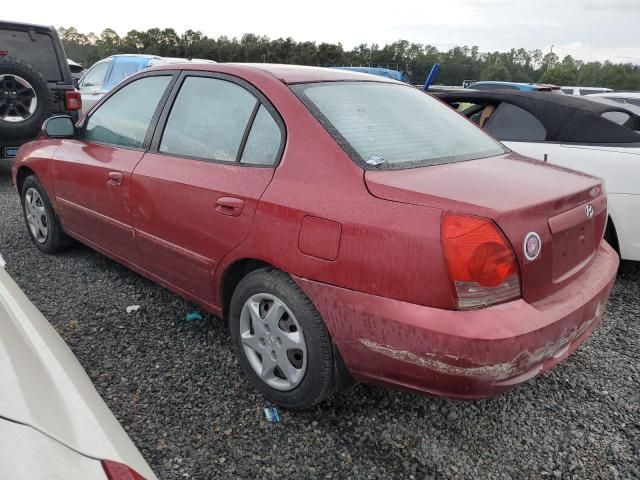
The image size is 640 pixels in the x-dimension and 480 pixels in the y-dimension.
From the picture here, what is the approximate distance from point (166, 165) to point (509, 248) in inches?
71.8

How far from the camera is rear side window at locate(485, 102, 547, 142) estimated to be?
4129 millimetres

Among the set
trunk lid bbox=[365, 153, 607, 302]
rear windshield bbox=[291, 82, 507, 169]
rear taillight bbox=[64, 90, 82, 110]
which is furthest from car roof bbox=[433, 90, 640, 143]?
rear taillight bbox=[64, 90, 82, 110]

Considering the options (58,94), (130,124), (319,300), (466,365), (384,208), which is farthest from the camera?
(58,94)

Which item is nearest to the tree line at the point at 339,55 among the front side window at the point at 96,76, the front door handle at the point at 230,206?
the front side window at the point at 96,76

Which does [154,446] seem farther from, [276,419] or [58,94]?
[58,94]

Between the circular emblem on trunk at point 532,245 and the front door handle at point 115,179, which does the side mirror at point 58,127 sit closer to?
the front door handle at point 115,179

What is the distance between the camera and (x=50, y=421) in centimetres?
113

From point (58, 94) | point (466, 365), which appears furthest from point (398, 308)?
point (58, 94)

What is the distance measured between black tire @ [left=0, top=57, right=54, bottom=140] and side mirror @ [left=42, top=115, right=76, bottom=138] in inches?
96.6

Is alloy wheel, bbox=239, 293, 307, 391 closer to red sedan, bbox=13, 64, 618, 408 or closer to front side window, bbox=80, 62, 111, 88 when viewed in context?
red sedan, bbox=13, 64, 618, 408

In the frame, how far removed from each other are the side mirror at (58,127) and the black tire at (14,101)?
245 cm

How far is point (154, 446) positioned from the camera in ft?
7.13

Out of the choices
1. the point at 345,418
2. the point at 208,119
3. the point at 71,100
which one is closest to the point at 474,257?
the point at 345,418

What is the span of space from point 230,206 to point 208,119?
605mm
